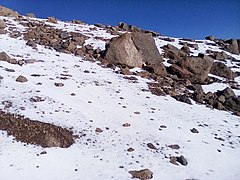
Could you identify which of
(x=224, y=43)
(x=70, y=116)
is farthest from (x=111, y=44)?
(x=224, y=43)

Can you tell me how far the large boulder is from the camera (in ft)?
79.9

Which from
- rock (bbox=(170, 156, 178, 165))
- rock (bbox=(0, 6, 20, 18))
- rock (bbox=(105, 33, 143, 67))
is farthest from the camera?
rock (bbox=(0, 6, 20, 18))

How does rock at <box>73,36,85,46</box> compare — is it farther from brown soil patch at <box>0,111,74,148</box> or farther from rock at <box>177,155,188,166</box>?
rock at <box>177,155,188,166</box>

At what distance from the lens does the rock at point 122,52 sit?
2348 cm

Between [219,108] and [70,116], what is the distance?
10.3 metres

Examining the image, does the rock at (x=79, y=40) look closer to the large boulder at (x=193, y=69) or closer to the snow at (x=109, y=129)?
the snow at (x=109, y=129)

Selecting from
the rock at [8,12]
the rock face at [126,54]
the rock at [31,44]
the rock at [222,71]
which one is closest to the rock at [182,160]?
the rock face at [126,54]

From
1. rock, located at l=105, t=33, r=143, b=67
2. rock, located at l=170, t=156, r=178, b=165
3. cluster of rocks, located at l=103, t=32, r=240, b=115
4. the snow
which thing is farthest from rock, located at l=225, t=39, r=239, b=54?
rock, located at l=170, t=156, r=178, b=165

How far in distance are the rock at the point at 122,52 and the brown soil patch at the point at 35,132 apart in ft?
40.4

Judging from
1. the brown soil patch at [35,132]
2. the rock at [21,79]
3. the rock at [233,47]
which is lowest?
the brown soil patch at [35,132]

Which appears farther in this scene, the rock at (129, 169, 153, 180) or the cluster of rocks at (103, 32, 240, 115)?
the cluster of rocks at (103, 32, 240, 115)

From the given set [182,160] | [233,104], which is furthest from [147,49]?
[182,160]

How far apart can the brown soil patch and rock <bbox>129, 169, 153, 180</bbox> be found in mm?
2827

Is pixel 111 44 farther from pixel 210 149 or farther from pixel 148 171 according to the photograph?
pixel 148 171
